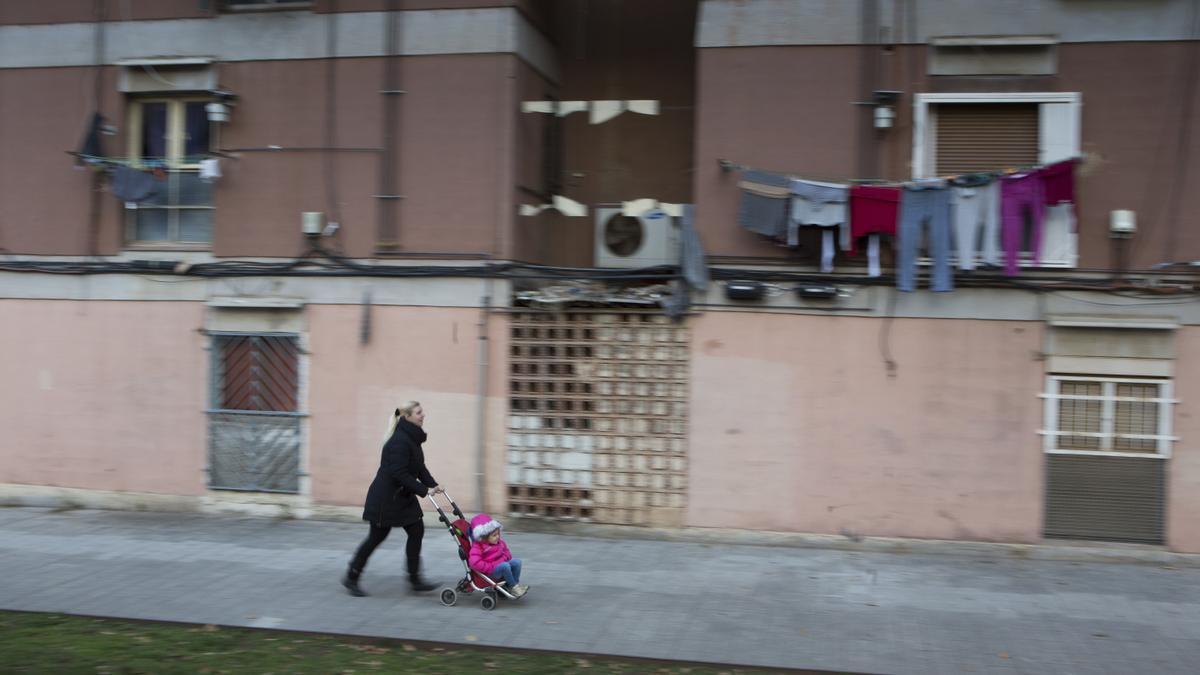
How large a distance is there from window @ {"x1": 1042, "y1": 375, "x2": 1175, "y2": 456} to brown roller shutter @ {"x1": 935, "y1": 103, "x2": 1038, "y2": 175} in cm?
229

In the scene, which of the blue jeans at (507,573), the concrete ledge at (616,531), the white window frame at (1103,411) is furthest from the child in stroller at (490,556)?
the white window frame at (1103,411)

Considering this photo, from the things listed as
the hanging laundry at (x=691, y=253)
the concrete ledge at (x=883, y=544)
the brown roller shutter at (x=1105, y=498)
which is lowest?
the concrete ledge at (x=883, y=544)

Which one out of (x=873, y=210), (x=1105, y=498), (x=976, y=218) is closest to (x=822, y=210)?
(x=873, y=210)

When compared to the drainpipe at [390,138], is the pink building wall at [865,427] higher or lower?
lower

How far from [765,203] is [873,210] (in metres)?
1.08

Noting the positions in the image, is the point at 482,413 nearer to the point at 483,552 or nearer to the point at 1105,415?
the point at 483,552

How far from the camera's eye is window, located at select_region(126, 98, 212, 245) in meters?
11.7

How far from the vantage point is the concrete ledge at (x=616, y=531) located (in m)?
9.52

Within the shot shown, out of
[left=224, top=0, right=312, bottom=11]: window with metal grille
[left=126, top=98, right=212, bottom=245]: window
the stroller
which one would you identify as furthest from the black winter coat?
[left=224, top=0, right=312, bottom=11]: window with metal grille

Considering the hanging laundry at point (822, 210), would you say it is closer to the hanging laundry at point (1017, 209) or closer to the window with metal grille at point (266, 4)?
the hanging laundry at point (1017, 209)

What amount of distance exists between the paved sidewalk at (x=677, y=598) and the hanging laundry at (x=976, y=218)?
3.02 metres

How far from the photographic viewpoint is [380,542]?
26.2 feet

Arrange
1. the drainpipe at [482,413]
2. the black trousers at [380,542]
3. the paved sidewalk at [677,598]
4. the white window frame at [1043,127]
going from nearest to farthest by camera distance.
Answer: the paved sidewalk at [677,598]
the black trousers at [380,542]
the white window frame at [1043,127]
the drainpipe at [482,413]

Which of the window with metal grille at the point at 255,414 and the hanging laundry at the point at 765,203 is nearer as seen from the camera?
the hanging laundry at the point at 765,203
